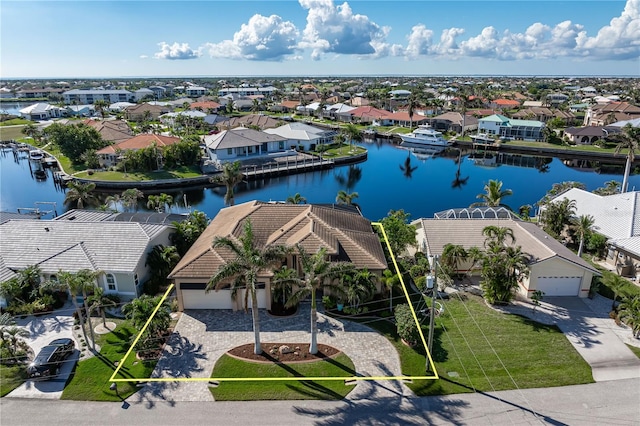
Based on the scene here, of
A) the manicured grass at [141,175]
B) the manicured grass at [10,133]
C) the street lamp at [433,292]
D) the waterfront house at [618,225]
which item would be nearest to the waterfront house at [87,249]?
the street lamp at [433,292]

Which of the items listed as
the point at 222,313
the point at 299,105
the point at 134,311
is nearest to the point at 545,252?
the point at 222,313

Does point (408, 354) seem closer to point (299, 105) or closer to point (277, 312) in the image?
point (277, 312)

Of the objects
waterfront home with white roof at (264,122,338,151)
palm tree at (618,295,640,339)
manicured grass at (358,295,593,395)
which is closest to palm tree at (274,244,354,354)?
manicured grass at (358,295,593,395)

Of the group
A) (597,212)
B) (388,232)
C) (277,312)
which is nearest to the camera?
(277,312)

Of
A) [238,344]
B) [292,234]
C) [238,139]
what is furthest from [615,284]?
[238,139]

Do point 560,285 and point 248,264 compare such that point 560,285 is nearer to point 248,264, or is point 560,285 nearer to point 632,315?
point 632,315

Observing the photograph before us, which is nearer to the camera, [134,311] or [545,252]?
[134,311]

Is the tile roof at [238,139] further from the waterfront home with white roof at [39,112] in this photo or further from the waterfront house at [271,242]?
the waterfront home with white roof at [39,112]
